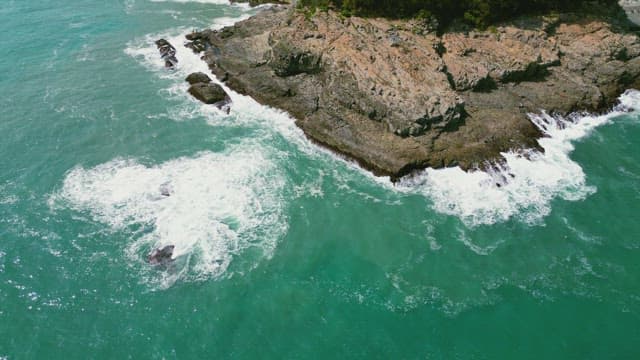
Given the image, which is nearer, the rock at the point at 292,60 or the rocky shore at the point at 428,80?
the rocky shore at the point at 428,80

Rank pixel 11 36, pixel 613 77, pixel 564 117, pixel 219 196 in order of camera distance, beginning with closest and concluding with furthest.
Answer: pixel 219 196 < pixel 564 117 < pixel 613 77 < pixel 11 36

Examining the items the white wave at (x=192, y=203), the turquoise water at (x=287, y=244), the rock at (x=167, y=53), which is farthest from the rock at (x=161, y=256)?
the rock at (x=167, y=53)

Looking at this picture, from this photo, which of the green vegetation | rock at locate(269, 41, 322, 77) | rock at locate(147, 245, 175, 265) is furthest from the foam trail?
rock at locate(147, 245, 175, 265)

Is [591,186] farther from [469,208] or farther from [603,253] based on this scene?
[469,208]

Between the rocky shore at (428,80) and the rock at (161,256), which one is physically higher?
the rocky shore at (428,80)

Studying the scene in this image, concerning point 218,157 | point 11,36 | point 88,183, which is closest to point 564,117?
point 218,157

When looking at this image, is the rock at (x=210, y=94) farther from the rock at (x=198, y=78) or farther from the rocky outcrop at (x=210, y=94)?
the rock at (x=198, y=78)

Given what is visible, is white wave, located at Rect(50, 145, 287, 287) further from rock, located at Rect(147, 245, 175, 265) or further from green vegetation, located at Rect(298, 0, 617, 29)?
green vegetation, located at Rect(298, 0, 617, 29)
